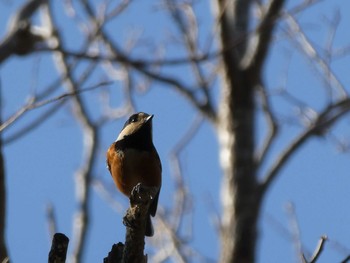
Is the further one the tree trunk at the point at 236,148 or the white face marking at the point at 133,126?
the tree trunk at the point at 236,148

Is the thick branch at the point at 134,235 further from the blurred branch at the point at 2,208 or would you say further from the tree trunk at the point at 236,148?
the tree trunk at the point at 236,148

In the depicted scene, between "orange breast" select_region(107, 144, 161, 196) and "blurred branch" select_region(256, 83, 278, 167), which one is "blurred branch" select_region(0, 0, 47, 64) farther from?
"blurred branch" select_region(256, 83, 278, 167)

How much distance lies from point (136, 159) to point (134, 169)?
76 mm

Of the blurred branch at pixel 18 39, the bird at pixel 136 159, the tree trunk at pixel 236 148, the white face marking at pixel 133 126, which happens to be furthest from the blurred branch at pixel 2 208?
the tree trunk at pixel 236 148

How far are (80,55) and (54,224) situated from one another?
1500 millimetres

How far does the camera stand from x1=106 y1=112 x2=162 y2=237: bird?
4.52m

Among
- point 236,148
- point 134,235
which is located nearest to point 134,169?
point 134,235

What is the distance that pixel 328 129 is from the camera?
7070 millimetres

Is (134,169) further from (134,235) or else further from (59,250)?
(59,250)

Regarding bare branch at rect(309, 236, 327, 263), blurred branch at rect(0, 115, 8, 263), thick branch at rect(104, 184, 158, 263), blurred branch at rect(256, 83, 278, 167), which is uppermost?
blurred branch at rect(256, 83, 278, 167)

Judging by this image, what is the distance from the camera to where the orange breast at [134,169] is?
14.8 feet

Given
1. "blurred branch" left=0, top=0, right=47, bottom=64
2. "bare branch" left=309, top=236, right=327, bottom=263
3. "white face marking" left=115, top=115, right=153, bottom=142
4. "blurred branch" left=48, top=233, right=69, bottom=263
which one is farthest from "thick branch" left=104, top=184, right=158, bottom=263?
"white face marking" left=115, top=115, right=153, bottom=142

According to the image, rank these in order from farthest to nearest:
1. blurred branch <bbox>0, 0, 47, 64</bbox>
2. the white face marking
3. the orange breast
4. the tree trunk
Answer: the tree trunk < the white face marking < the orange breast < blurred branch <bbox>0, 0, 47, 64</bbox>

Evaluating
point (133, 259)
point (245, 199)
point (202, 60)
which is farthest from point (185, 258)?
point (133, 259)
